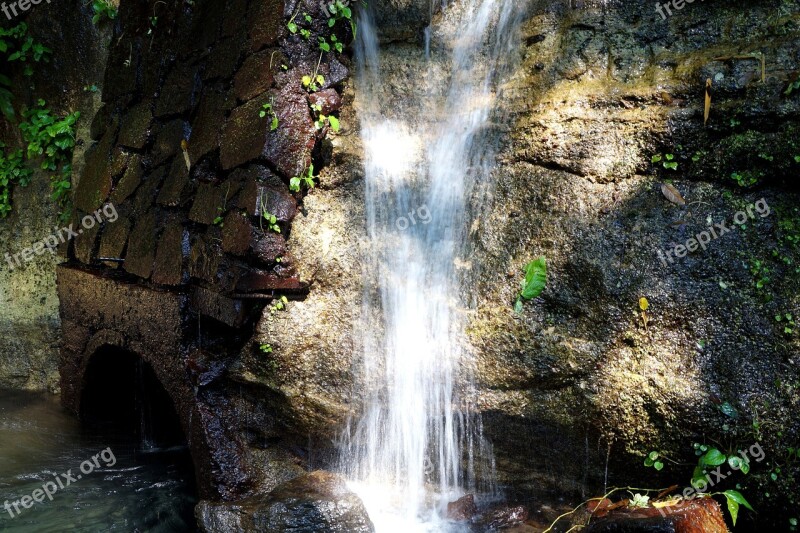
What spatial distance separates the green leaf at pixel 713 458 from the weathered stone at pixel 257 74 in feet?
12.1

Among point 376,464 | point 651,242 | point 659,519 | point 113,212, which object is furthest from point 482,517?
point 113,212

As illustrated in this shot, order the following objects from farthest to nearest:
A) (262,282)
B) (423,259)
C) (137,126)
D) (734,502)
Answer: (137,126) → (423,259) → (262,282) → (734,502)

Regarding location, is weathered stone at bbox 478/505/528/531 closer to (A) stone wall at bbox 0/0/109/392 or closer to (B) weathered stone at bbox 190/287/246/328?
(B) weathered stone at bbox 190/287/246/328

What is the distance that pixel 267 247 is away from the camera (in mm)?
4422

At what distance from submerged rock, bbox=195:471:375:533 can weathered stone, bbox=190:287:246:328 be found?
1.18 metres

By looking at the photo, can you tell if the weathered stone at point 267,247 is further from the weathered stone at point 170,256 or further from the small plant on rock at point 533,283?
the small plant on rock at point 533,283

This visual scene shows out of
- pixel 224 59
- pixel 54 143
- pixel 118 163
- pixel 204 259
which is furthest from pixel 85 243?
pixel 224 59

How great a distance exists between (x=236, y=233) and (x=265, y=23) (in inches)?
63.7

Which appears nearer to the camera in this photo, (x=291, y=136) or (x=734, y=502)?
(x=734, y=502)

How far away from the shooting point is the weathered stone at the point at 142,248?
5.17 metres

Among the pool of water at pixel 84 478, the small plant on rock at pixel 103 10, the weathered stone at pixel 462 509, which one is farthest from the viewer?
the small plant on rock at pixel 103 10

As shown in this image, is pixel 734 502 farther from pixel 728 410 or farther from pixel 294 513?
pixel 294 513

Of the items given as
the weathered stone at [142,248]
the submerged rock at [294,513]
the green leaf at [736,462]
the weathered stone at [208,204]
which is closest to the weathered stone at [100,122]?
the weathered stone at [142,248]

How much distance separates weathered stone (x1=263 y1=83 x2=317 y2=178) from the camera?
4535 mm
